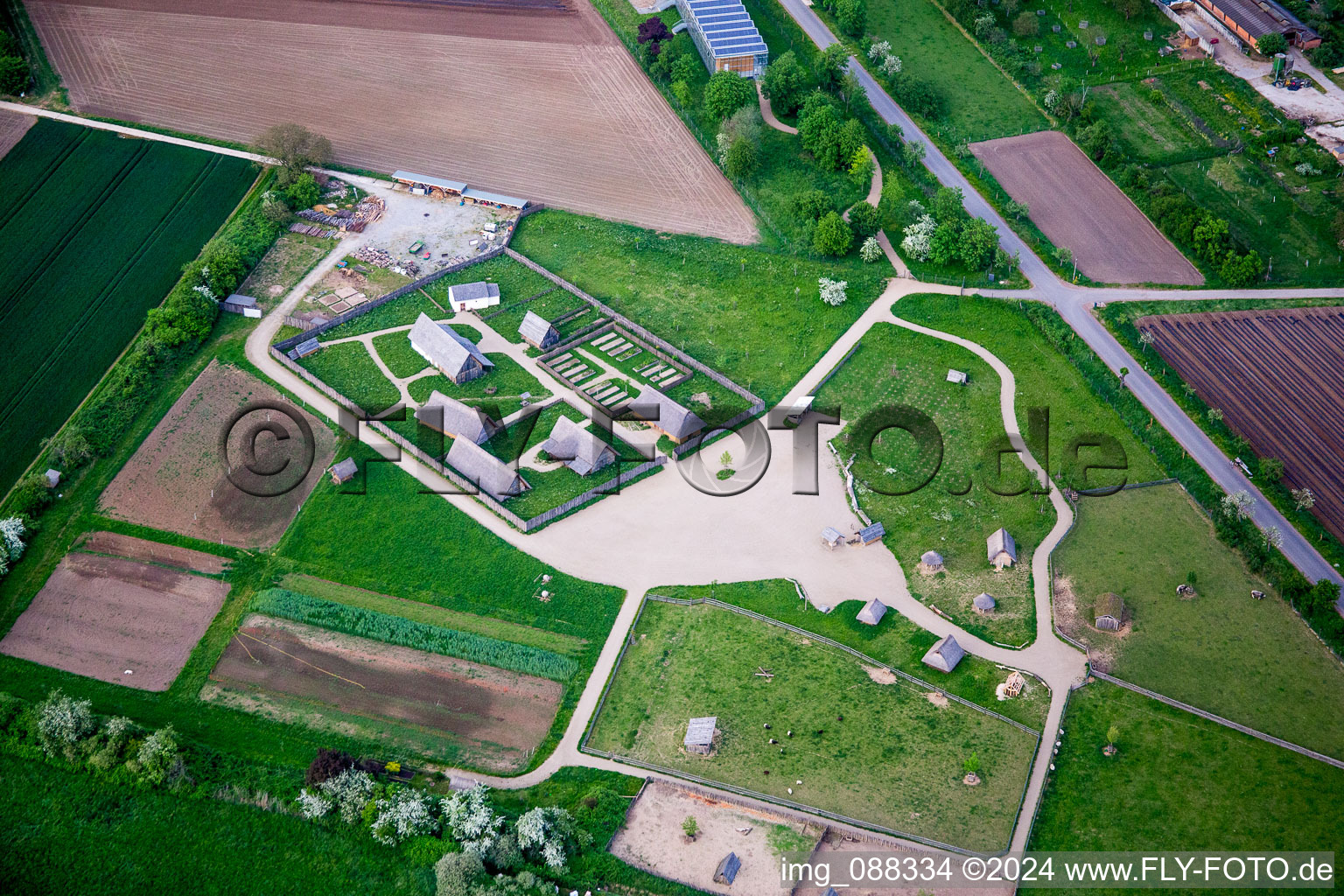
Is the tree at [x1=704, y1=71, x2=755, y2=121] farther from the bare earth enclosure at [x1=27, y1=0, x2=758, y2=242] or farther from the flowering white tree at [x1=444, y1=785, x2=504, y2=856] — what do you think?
the flowering white tree at [x1=444, y1=785, x2=504, y2=856]

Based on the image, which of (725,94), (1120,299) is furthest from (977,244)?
(725,94)

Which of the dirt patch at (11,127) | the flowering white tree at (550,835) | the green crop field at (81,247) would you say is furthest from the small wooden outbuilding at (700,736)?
the dirt patch at (11,127)

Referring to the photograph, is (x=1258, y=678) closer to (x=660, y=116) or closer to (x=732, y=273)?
(x=732, y=273)

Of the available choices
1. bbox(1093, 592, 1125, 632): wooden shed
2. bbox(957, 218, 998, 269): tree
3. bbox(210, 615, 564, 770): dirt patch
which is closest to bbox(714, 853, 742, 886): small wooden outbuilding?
bbox(210, 615, 564, 770): dirt patch

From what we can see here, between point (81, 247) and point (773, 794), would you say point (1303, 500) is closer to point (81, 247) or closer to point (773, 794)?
point (773, 794)

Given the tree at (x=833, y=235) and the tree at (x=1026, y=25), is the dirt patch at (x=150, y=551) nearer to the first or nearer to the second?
the tree at (x=833, y=235)

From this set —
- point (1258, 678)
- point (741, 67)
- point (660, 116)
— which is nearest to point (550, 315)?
point (660, 116)
